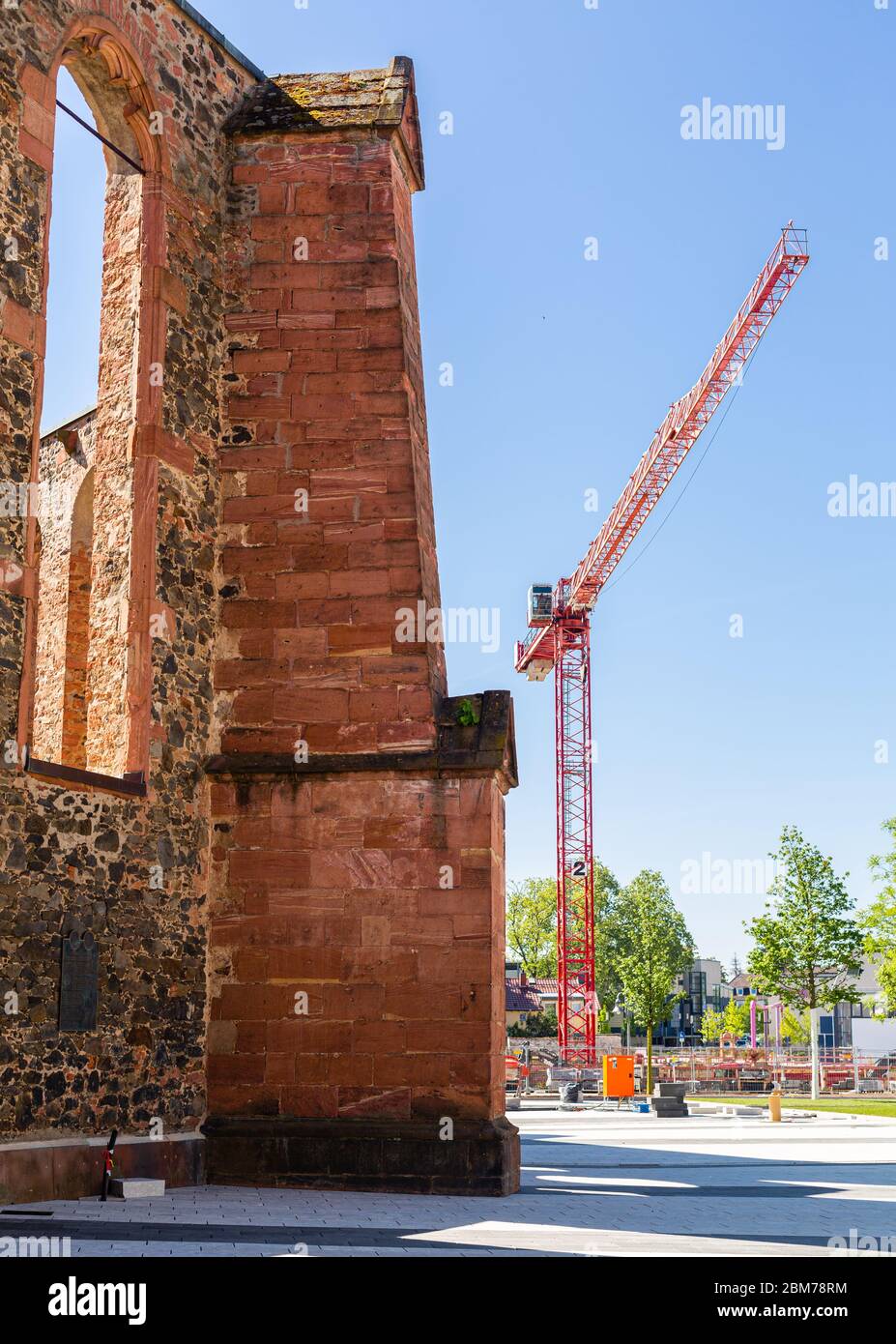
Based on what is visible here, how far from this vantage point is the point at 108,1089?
11898 mm

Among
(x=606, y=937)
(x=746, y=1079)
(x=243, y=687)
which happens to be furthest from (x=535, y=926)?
(x=243, y=687)

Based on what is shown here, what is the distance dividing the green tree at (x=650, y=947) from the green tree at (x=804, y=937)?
1749 centimetres

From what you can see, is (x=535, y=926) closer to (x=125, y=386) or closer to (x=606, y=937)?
(x=606, y=937)

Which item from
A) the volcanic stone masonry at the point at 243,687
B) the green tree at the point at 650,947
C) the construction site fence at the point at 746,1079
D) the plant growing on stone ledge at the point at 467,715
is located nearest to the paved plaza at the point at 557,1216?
the volcanic stone masonry at the point at 243,687

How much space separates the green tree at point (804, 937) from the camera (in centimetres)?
4044

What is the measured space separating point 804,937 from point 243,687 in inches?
1186

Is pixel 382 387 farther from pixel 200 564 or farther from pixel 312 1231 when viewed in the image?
pixel 312 1231

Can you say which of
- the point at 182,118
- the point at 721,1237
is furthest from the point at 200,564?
the point at 721,1237

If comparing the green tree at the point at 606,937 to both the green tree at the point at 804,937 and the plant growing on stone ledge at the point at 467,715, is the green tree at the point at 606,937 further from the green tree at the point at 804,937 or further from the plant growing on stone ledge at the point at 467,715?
the plant growing on stone ledge at the point at 467,715

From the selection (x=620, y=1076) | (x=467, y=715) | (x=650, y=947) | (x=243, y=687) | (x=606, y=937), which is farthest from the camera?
(x=606, y=937)

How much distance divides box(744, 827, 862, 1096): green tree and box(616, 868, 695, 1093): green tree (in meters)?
17.5

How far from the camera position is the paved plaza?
8406 mm

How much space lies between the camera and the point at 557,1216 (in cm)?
1060

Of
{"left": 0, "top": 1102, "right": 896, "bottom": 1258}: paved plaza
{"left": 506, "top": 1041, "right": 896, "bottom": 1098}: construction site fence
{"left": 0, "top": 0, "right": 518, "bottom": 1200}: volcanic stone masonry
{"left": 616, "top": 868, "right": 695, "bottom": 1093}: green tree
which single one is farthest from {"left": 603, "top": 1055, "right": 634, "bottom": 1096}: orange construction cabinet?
{"left": 616, "top": 868, "right": 695, "bottom": 1093}: green tree
